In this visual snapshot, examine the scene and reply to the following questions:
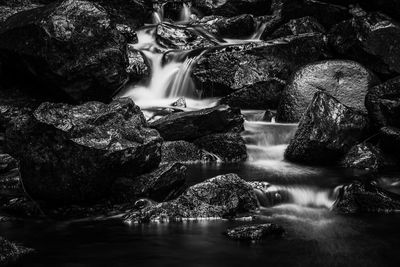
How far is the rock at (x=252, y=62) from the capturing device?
16094mm

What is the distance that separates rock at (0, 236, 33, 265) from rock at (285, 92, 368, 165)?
23.8ft

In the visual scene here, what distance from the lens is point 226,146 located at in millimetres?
12352

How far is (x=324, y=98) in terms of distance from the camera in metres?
11.8

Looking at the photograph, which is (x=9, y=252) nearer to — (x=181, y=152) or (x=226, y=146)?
(x=181, y=152)

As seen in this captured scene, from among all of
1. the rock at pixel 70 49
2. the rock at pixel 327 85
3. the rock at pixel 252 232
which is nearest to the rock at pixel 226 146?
the rock at pixel 327 85

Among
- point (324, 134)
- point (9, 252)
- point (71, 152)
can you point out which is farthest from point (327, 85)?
point (9, 252)

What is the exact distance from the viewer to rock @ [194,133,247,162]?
12.2m

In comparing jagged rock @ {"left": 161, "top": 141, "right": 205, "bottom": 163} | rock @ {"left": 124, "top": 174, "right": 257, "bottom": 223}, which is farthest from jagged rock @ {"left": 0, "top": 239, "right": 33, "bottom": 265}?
jagged rock @ {"left": 161, "top": 141, "right": 205, "bottom": 163}

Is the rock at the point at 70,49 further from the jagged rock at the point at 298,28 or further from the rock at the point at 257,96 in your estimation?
the jagged rock at the point at 298,28

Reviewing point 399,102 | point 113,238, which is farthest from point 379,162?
point 113,238

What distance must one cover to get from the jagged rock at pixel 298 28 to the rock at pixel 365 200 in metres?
11.1

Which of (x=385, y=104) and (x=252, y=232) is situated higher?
(x=385, y=104)

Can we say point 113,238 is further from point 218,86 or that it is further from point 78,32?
point 218,86

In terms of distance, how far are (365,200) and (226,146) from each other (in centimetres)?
456
